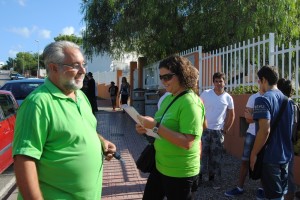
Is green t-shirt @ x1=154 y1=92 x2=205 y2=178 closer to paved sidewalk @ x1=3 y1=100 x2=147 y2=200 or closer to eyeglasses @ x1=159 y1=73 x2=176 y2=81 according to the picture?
eyeglasses @ x1=159 y1=73 x2=176 y2=81

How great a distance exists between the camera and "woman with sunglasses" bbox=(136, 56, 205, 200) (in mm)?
2949

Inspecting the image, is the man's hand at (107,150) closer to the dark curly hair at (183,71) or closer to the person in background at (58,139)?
the person in background at (58,139)

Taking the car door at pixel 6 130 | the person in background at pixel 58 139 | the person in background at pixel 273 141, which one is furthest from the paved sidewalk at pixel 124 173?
the person in background at pixel 58 139

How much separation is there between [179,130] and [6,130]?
4.34 metres

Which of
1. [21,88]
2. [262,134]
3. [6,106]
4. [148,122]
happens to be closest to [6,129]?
[6,106]

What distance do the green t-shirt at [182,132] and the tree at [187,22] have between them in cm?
917

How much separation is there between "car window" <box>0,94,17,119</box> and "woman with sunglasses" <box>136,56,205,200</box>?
13.9ft

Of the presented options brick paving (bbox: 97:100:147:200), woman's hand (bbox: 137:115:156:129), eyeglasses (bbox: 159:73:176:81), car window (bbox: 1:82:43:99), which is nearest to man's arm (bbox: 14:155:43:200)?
woman's hand (bbox: 137:115:156:129)

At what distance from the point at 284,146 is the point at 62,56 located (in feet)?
7.56

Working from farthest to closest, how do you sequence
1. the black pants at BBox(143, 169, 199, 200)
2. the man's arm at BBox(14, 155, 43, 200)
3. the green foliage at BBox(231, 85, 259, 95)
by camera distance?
the green foliage at BBox(231, 85, 259, 95) → the black pants at BBox(143, 169, 199, 200) → the man's arm at BBox(14, 155, 43, 200)

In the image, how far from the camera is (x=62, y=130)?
217 cm

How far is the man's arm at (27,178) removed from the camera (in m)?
2.01

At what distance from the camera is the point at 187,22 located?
13109 mm

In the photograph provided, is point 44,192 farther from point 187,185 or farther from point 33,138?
point 187,185
